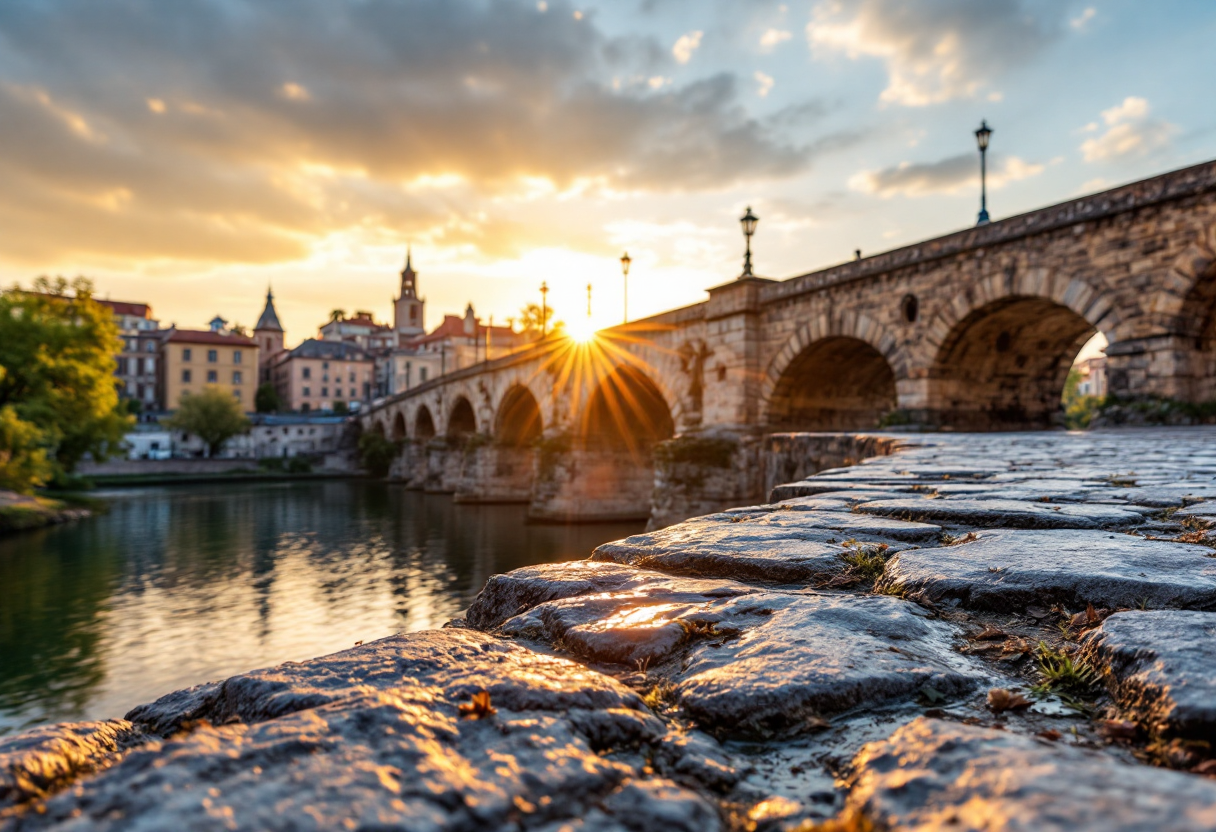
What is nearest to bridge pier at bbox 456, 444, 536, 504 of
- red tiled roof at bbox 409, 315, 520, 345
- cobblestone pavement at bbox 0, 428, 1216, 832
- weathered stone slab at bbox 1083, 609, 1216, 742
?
cobblestone pavement at bbox 0, 428, 1216, 832

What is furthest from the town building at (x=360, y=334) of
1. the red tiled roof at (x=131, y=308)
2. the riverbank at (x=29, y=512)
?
the riverbank at (x=29, y=512)

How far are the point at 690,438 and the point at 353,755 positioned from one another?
16.2 metres

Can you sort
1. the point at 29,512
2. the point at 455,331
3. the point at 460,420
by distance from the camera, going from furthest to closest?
the point at 455,331, the point at 460,420, the point at 29,512

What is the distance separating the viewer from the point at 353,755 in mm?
1143

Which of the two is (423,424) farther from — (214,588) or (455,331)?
(455,331)

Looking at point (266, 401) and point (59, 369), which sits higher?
point (266, 401)

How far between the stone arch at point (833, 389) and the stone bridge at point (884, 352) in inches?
2.0

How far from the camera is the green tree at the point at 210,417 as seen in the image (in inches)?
2120

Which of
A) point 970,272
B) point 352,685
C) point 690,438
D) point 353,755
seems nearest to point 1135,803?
point 353,755

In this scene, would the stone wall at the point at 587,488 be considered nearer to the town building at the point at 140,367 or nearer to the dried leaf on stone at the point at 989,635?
the dried leaf on stone at the point at 989,635

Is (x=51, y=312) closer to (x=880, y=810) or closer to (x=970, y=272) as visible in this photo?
(x=970, y=272)

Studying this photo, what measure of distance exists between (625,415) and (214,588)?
597 inches

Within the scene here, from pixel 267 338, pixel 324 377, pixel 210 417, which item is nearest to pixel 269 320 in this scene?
pixel 267 338

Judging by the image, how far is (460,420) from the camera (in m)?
40.6
